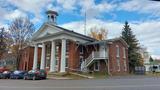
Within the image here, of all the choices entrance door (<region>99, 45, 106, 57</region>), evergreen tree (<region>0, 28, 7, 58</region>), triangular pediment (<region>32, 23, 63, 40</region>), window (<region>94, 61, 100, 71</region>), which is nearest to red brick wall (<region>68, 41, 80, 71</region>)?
window (<region>94, 61, 100, 71</region>)

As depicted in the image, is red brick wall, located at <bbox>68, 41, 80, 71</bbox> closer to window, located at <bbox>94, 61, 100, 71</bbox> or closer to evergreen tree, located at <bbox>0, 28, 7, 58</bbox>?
window, located at <bbox>94, 61, 100, 71</bbox>

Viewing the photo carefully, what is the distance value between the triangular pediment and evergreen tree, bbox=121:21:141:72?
18.0m

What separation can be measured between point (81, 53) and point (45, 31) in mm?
9503

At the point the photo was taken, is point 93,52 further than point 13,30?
No

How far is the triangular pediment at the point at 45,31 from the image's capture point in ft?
140

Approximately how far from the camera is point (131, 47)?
4997 cm

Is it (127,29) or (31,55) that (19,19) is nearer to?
(31,55)

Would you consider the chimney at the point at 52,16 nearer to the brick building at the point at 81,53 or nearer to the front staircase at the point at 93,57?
the brick building at the point at 81,53

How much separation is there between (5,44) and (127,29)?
29667mm

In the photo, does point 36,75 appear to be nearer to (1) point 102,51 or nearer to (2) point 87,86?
(1) point 102,51

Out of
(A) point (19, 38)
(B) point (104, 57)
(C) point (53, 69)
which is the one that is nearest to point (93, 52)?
(B) point (104, 57)

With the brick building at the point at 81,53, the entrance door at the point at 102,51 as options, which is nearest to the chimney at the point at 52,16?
the brick building at the point at 81,53

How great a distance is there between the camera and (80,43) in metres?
40.6

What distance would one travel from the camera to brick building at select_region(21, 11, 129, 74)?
3834 centimetres
